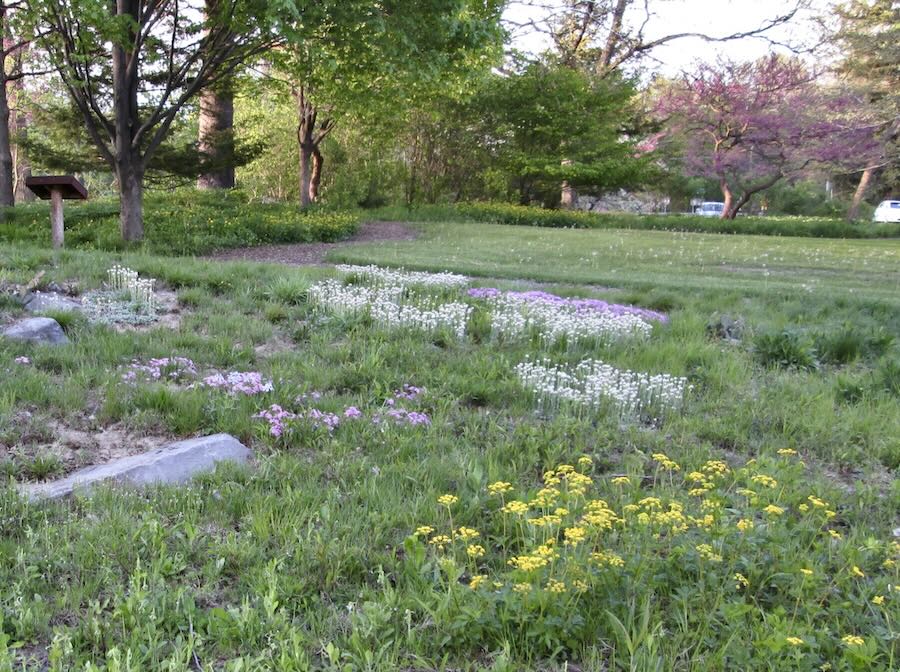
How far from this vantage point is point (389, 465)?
11.3 feet

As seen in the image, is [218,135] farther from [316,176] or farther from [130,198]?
[316,176]

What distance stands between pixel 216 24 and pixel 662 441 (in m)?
9.95

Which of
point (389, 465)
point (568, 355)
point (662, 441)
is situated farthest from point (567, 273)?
point (389, 465)

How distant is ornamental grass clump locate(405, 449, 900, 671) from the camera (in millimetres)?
2125

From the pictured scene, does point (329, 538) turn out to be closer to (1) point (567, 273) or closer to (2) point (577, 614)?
(2) point (577, 614)

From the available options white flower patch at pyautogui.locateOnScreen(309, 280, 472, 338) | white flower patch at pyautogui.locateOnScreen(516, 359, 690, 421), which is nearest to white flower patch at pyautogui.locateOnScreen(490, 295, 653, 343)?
white flower patch at pyautogui.locateOnScreen(309, 280, 472, 338)

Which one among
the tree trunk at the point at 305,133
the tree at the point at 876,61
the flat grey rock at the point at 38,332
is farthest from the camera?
the tree at the point at 876,61

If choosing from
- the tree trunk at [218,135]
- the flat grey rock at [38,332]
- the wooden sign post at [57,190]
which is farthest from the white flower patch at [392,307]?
the tree trunk at [218,135]

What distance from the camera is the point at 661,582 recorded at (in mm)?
2383

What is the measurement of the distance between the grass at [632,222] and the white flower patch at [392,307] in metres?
14.1

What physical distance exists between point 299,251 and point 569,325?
7952 mm

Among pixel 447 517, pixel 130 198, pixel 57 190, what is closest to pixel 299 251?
pixel 130 198

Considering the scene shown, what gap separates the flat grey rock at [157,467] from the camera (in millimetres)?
3057

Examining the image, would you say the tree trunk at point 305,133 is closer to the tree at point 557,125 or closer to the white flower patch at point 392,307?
the tree at point 557,125
